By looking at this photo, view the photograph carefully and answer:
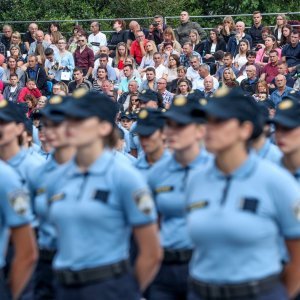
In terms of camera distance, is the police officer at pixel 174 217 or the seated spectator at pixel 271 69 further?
the seated spectator at pixel 271 69

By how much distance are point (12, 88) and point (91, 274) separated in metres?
15.1

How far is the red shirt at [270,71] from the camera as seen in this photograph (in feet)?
65.1

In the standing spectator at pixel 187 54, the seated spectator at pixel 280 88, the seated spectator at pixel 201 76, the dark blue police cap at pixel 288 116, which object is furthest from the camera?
the standing spectator at pixel 187 54

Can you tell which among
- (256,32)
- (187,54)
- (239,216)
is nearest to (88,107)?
(239,216)

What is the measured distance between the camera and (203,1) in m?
30.6

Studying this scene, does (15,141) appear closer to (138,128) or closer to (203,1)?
(138,128)

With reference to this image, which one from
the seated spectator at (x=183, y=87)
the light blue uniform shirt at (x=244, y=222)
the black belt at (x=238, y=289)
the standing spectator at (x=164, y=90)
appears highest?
the light blue uniform shirt at (x=244, y=222)

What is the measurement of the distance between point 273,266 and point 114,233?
1.00m

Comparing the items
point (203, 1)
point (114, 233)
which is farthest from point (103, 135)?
point (203, 1)

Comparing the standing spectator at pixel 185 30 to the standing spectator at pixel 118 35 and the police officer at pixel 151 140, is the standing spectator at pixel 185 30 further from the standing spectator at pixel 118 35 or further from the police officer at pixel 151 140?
the police officer at pixel 151 140

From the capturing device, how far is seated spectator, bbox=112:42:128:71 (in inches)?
858

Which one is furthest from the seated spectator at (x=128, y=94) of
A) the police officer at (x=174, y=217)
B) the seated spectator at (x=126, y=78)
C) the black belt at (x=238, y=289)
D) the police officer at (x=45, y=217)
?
the black belt at (x=238, y=289)


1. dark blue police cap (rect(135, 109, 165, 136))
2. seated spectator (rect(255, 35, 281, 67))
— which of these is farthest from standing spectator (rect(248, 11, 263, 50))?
dark blue police cap (rect(135, 109, 165, 136))

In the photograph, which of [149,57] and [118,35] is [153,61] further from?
[118,35]
